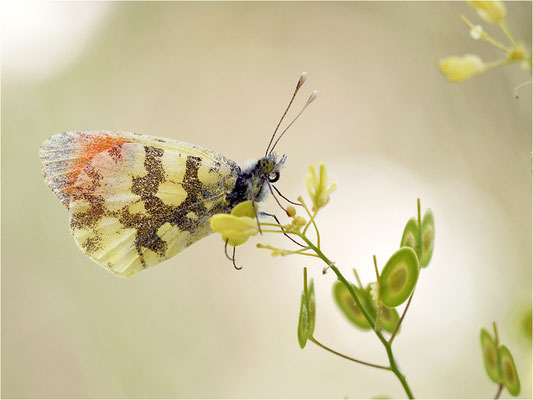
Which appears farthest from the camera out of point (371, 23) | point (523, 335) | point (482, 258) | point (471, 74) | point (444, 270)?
point (371, 23)

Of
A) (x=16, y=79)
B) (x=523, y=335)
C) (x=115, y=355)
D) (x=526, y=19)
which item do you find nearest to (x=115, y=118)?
(x=16, y=79)

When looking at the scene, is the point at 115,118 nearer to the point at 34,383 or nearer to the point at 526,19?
the point at 34,383

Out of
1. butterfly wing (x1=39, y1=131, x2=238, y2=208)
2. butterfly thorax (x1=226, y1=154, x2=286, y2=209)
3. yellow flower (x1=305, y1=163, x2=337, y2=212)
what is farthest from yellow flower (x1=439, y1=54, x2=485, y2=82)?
butterfly wing (x1=39, y1=131, x2=238, y2=208)

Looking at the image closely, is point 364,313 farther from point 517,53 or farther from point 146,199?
point 146,199

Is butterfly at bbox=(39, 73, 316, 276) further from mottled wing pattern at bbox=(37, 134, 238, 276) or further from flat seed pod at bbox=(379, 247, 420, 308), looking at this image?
flat seed pod at bbox=(379, 247, 420, 308)

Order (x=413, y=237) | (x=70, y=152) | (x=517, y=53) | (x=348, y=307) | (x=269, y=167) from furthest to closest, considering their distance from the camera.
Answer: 1. (x=70, y=152)
2. (x=269, y=167)
3. (x=348, y=307)
4. (x=413, y=237)
5. (x=517, y=53)

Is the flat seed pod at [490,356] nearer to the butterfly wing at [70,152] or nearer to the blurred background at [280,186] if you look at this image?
the butterfly wing at [70,152]

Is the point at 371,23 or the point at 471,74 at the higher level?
the point at 371,23

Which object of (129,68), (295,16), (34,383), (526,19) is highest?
(295,16)

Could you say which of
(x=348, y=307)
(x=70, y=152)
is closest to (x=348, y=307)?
(x=348, y=307)
